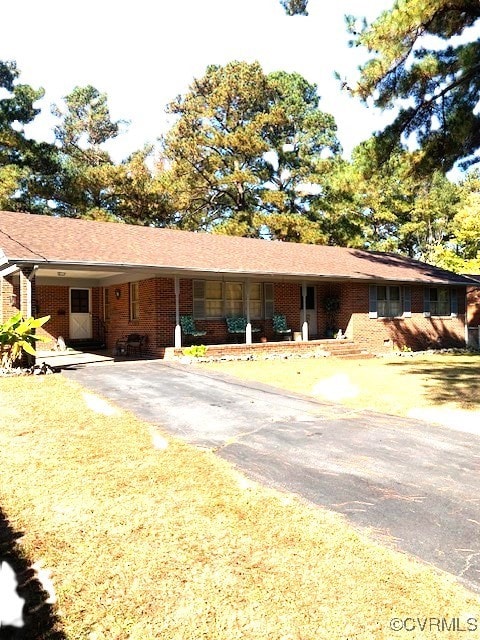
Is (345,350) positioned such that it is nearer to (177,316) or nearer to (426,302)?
(426,302)

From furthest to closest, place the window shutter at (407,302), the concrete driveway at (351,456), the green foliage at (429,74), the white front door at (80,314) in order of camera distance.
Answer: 1. the window shutter at (407,302)
2. the white front door at (80,314)
3. the green foliage at (429,74)
4. the concrete driveway at (351,456)

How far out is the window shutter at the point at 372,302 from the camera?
71.1 ft

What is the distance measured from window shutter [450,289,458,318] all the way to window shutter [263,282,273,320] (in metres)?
10.1

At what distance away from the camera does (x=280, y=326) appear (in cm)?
2023

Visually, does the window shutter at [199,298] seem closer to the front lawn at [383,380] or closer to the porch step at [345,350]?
the front lawn at [383,380]

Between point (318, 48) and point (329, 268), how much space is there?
28.9 ft

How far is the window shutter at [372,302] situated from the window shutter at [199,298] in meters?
7.74

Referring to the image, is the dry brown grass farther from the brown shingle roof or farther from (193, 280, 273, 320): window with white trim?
(193, 280, 273, 320): window with white trim

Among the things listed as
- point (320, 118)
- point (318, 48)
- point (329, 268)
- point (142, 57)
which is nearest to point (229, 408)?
point (142, 57)

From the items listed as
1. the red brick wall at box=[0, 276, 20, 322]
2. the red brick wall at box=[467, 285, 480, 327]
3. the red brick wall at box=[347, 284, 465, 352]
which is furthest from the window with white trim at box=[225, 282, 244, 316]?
the red brick wall at box=[467, 285, 480, 327]

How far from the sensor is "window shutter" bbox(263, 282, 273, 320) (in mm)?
20297

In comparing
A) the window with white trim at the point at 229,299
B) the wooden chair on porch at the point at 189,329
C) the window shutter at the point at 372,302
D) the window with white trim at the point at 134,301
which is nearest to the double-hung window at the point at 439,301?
the window shutter at the point at 372,302

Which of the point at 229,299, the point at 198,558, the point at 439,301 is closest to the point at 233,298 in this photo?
the point at 229,299

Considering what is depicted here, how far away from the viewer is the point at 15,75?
2844cm
